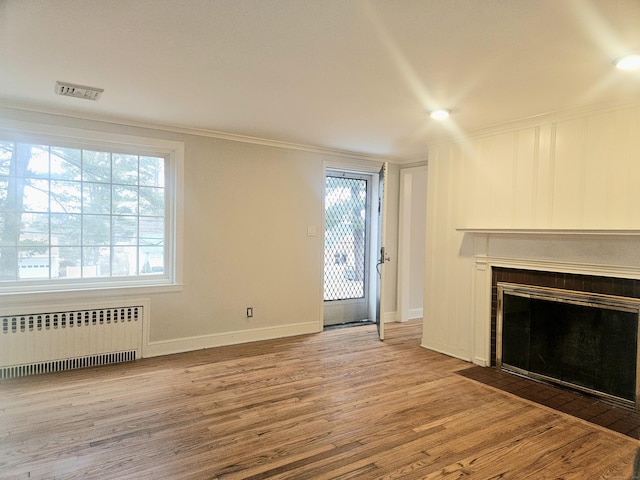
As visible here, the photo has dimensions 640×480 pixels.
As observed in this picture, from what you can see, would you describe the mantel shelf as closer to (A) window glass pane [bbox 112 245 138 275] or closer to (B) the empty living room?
(B) the empty living room

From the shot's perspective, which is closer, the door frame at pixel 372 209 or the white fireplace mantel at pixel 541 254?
the white fireplace mantel at pixel 541 254

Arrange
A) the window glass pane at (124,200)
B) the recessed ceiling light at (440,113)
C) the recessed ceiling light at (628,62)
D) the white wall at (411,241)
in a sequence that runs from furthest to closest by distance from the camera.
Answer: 1. the white wall at (411,241)
2. the window glass pane at (124,200)
3. the recessed ceiling light at (440,113)
4. the recessed ceiling light at (628,62)

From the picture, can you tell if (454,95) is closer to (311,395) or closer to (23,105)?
(311,395)

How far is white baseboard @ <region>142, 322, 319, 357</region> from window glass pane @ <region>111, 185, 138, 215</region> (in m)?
1.31

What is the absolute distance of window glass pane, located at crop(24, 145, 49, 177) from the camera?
11.8 ft

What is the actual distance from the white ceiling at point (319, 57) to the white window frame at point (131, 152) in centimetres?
21

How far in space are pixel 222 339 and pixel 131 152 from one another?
2.14 m

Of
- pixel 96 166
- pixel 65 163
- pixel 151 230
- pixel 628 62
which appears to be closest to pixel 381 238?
→ pixel 151 230

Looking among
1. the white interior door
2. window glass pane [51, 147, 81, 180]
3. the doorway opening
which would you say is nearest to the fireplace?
the white interior door

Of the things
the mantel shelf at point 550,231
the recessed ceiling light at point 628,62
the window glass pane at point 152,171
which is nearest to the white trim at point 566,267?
the mantel shelf at point 550,231

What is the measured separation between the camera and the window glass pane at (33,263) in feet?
11.8

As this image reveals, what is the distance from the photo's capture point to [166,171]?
4.23 meters

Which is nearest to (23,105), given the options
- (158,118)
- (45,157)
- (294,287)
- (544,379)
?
(45,157)

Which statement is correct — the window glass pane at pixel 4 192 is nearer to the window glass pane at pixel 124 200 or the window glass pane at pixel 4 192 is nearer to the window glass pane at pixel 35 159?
the window glass pane at pixel 35 159
